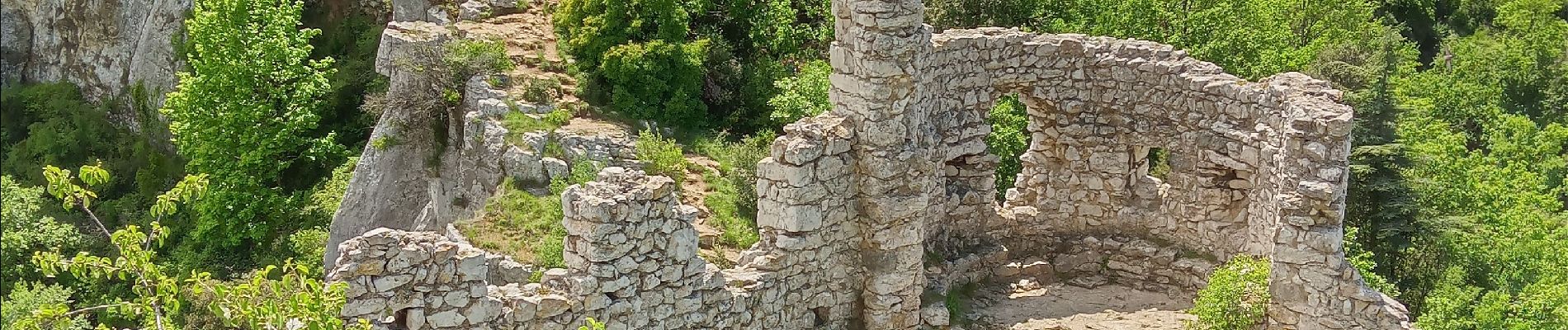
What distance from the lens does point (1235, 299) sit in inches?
797

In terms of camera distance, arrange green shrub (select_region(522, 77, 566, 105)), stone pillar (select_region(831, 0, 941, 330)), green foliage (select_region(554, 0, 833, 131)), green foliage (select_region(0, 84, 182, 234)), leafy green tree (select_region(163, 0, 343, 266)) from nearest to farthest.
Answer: stone pillar (select_region(831, 0, 941, 330)), green shrub (select_region(522, 77, 566, 105)), green foliage (select_region(554, 0, 833, 131)), leafy green tree (select_region(163, 0, 343, 266)), green foliage (select_region(0, 84, 182, 234))

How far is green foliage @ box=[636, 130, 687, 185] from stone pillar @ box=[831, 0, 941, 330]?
4330mm

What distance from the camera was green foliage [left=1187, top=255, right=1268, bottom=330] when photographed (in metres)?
20.2

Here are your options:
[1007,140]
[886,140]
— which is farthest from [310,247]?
[886,140]

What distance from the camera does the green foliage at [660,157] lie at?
23234 millimetres

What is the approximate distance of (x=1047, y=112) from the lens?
23.1m

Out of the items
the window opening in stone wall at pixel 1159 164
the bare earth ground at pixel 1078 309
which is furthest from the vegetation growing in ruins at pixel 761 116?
the bare earth ground at pixel 1078 309

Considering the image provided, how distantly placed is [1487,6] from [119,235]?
38048 millimetres

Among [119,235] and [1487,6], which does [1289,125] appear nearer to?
[119,235]

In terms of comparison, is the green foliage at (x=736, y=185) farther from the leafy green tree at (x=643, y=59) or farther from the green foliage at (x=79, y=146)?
the green foliage at (x=79, y=146)

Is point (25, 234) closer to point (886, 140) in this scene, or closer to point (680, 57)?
point (680, 57)

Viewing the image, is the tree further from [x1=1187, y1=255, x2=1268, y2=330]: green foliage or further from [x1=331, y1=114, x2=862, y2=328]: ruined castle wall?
[x1=1187, y1=255, x2=1268, y2=330]: green foliage

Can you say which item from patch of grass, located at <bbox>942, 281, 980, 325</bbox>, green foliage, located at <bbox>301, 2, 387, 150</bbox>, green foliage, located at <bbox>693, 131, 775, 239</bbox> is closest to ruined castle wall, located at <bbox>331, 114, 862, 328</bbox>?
patch of grass, located at <bbox>942, 281, 980, 325</bbox>

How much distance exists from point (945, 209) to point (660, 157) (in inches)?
143
